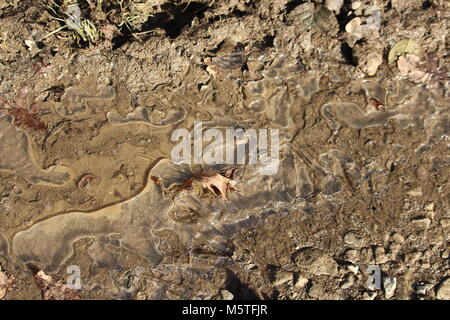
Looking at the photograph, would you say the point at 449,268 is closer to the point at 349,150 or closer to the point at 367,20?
the point at 349,150

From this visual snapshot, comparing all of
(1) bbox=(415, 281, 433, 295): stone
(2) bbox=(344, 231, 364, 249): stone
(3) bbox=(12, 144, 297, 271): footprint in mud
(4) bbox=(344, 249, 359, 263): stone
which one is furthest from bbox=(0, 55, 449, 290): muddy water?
(1) bbox=(415, 281, 433, 295): stone

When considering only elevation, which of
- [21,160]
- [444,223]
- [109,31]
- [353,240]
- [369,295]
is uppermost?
[109,31]

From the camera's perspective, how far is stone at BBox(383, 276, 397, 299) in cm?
271

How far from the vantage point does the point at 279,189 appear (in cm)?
304

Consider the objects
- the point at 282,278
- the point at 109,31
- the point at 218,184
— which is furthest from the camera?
the point at 109,31

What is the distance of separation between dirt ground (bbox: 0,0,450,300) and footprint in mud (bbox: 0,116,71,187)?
18mm

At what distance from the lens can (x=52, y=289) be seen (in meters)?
2.90

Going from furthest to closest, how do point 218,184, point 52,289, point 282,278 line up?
point 218,184 → point 52,289 → point 282,278

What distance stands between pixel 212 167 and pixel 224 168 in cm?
10

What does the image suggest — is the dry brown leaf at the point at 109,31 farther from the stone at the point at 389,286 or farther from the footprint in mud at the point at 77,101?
the stone at the point at 389,286

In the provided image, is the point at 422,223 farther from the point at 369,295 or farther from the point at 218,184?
the point at 218,184

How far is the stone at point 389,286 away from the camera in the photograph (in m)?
2.71

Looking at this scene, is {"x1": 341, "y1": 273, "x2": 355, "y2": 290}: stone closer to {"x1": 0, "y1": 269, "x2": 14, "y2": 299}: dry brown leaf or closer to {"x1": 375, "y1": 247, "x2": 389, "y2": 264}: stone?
{"x1": 375, "y1": 247, "x2": 389, "y2": 264}: stone

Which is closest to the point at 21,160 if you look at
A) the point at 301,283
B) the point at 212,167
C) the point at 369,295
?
the point at 212,167
